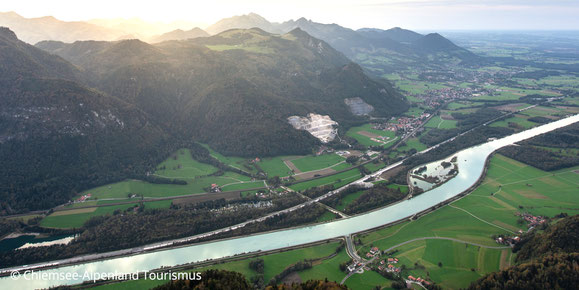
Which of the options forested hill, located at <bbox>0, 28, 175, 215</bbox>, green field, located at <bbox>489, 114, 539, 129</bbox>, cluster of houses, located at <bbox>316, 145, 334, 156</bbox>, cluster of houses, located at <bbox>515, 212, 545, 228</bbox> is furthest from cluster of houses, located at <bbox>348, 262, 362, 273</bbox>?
green field, located at <bbox>489, 114, 539, 129</bbox>

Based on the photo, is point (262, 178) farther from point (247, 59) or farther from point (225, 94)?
point (247, 59)

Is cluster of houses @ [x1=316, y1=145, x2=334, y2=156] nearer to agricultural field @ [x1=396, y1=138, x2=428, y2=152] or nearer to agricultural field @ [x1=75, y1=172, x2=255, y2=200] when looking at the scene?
agricultural field @ [x1=396, y1=138, x2=428, y2=152]

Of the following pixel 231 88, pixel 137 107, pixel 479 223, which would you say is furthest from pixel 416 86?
pixel 137 107

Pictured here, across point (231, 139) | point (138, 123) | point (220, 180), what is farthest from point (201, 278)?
point (138, 123)

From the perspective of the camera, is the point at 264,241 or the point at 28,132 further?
the point at 28,132

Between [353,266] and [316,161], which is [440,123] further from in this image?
[353,266]
